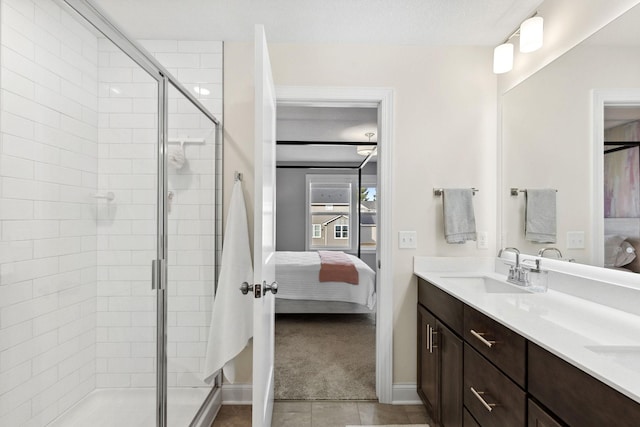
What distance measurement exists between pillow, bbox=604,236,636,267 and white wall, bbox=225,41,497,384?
853 mm

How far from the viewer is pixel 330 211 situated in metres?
6.69

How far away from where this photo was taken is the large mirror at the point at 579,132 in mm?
1339

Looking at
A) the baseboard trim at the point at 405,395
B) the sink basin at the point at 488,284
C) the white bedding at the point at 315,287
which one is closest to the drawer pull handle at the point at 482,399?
the sink basin at the point at 488,284

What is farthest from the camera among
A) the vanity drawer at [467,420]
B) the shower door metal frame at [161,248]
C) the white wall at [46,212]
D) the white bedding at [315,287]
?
the white bedding at [315,287]

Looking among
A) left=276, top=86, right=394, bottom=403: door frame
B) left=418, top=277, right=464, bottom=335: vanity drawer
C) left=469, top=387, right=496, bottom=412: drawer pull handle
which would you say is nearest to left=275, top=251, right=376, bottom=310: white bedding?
left=276, top=86, right=394, bottom=403: door frame

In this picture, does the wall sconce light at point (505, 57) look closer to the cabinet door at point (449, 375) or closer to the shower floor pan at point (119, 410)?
the cabinet door at point (449, 375)

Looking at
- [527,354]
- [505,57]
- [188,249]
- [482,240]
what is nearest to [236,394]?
[188,249]

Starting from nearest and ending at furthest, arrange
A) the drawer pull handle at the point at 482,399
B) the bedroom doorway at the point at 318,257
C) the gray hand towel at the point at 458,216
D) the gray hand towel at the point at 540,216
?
the drawer pull handle at the point at 482,399 → the gray hand towel at the point at 540,216 → the gray hand towel at the point at 458,216 → the bedroom doorway at the point at 318,257

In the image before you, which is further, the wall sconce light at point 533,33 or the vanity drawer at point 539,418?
the wall sconce light at point 533,33

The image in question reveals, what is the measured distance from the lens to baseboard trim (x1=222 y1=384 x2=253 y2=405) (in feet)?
7.25

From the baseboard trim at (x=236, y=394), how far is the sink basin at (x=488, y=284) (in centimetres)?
149

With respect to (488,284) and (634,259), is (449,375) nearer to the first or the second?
(488,284)

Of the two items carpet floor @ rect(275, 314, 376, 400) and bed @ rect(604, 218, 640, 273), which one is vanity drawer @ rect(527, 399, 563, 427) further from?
carpet floor @ rect(275, 314, 376, 400)

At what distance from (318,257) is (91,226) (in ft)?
11.4
